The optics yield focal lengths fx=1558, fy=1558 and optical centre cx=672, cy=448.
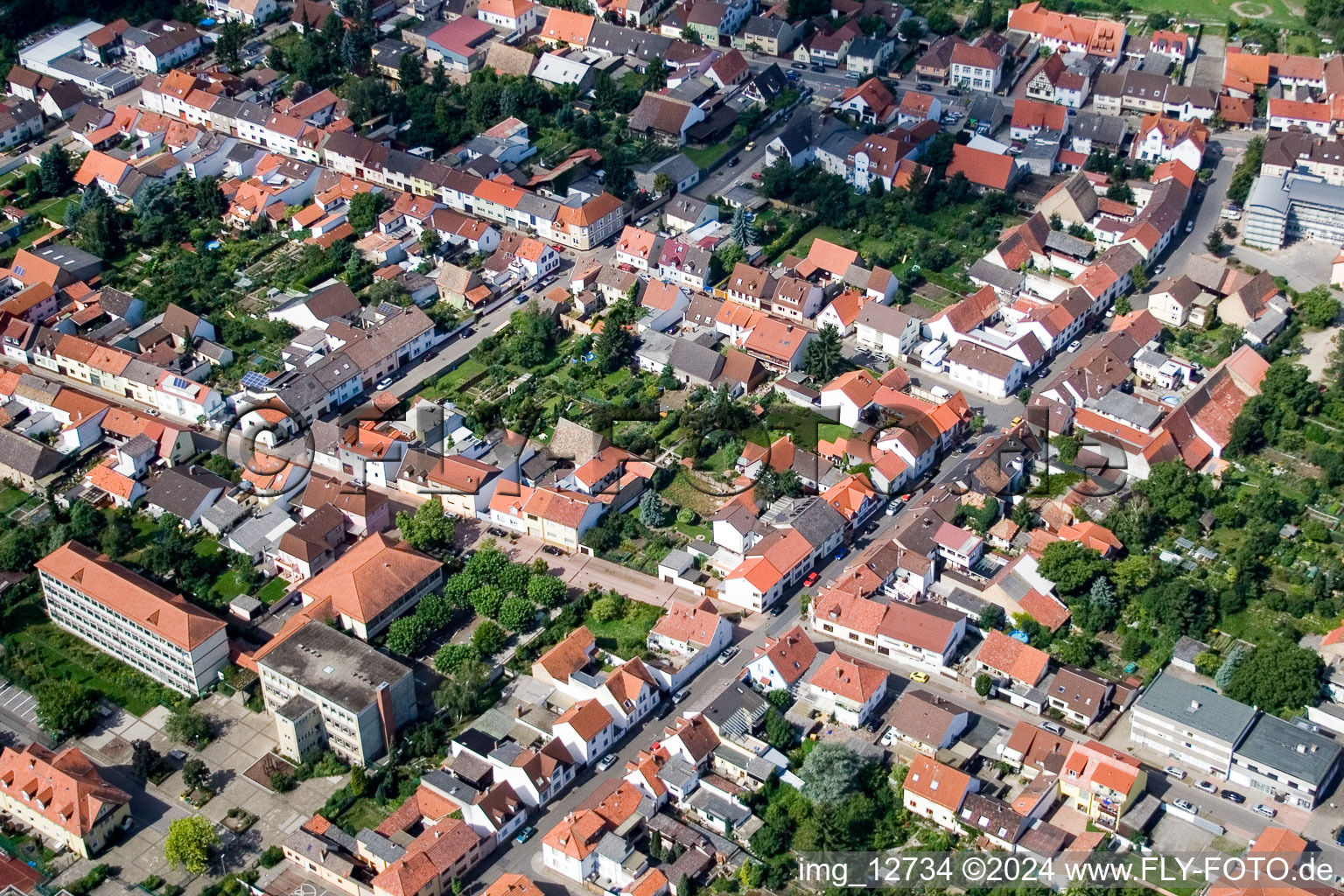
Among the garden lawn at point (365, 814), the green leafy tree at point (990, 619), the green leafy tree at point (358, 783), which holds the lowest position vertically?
the garden lawn at point (365, 814)

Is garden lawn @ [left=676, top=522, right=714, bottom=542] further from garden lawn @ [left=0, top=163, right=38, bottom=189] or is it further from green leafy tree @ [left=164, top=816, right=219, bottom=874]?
garden lawn @ [left=0, top=163, right=38, bottom=189]

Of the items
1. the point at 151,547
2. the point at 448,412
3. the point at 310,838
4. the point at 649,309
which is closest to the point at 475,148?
the point at 649,309

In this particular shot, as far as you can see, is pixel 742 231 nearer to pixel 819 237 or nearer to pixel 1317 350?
pixel 819 237

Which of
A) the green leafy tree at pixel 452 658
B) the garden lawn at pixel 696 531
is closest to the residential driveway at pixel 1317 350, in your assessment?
the garden lawn at pixel 696 531

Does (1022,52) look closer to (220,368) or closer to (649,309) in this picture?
(649,309)

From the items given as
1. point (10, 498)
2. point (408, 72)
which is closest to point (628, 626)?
point (10, 498)

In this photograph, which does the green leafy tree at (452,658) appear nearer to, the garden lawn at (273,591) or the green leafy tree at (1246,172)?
the garden lawn at (273,591)

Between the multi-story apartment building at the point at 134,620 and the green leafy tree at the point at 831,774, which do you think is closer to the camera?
the green leafy tree at the point at 831,774
